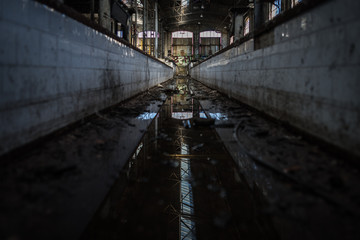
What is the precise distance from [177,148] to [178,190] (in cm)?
90

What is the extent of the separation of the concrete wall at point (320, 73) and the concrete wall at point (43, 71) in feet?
8.17

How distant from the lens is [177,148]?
2.52 metres

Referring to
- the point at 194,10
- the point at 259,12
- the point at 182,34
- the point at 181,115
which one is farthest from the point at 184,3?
the point at 181,115

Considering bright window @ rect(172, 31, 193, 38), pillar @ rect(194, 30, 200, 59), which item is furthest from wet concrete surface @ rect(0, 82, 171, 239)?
bright window @ rect(172, 31, 193, 38)

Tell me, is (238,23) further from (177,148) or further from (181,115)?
(177,148)

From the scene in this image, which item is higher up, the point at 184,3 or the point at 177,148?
the point at 184,3

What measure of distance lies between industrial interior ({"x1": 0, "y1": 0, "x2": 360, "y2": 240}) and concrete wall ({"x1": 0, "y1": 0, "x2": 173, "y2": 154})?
0.04ft

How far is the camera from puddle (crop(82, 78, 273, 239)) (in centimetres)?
120

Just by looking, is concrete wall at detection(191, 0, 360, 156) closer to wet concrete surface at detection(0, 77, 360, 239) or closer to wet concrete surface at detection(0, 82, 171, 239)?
wet concrete surface at detection(0, 77, 360, 239)

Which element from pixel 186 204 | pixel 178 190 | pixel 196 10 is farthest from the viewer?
pixel 196 10

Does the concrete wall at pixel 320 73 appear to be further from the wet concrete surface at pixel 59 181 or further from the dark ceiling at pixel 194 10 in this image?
the dark ceiling at pixel 194 10

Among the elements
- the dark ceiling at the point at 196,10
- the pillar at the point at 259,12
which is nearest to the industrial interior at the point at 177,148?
the pillar at the point at 259,12

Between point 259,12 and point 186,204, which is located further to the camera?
point 259,12

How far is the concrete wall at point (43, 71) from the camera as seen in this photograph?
1810 mm
